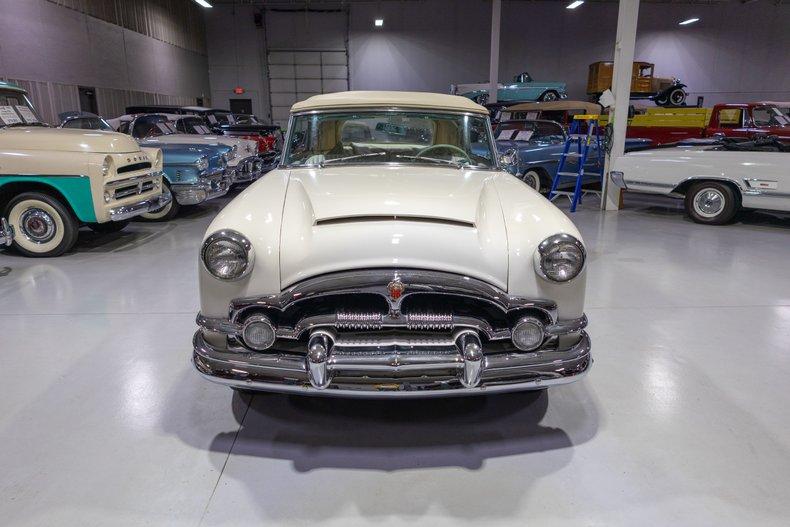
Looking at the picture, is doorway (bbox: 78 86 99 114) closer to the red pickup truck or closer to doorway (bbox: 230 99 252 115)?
doorway (bbox: 230 99 252 115)

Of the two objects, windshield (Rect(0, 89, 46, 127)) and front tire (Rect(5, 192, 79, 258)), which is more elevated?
windshield (Rect(0, 89, 46, 127))

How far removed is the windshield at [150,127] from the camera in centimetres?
838

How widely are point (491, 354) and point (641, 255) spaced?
4324mm

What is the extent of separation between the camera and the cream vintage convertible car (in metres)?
2.03

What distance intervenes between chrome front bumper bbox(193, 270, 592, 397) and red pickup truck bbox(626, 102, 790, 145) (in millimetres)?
8448

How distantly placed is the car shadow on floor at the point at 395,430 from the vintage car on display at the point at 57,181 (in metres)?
3.87

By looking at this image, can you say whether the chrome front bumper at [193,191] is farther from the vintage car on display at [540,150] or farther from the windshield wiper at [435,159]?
the windshield wiper at [435,159]

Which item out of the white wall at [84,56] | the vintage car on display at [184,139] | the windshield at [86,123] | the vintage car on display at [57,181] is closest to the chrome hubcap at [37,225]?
the vintage car on display at [57,181]

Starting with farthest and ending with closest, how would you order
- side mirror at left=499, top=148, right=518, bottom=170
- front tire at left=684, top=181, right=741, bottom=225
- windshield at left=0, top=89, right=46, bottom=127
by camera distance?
1. front tire at left=684, top=181, right=741, bottom=225
2. windshield at left=0, top=89, right=46, bottom=127
3. side mirror at left=499, top=148, right=518, bottom=170

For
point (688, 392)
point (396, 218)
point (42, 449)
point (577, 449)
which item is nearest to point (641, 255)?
point (688, 392)

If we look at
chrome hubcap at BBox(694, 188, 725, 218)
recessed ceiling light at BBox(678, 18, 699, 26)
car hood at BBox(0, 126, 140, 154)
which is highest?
recessed ceiling light at BBox(678, 18, 699, 26)

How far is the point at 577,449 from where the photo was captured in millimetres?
2361

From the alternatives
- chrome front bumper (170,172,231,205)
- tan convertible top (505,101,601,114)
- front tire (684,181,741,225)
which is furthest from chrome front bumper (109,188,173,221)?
front tire (684,181,741,225)

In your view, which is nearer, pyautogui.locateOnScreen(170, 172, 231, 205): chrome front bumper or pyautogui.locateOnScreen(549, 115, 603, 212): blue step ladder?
pyautogui.locateOnScreen(170, 172, 231, 205): chrome front bumper
